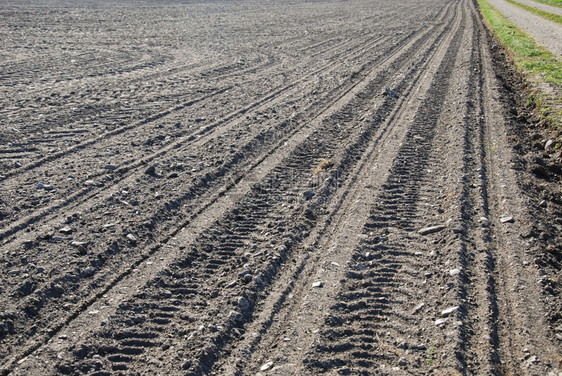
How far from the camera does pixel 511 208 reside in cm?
575

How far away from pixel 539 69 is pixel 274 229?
11.3 metres

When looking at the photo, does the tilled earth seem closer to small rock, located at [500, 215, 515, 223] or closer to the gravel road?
small rock, located at [500, 215, 515, 223]

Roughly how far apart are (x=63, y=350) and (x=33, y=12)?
30.8 m

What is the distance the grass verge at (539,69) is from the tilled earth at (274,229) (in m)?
0.60

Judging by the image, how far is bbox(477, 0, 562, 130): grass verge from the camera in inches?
382

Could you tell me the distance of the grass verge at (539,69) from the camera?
31.9 ft

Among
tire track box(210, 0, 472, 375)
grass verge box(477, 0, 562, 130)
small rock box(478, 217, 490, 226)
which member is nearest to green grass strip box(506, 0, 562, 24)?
grass verge box(477, 0, 562, 130)

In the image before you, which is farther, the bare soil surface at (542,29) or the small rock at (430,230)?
the bare soil surface at (542,29)

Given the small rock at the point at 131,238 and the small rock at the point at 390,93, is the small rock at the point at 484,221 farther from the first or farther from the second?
the small rock at the point at 390,93

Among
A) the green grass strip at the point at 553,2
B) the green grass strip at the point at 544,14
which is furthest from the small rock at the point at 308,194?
the green grass strip at the point at 553,2

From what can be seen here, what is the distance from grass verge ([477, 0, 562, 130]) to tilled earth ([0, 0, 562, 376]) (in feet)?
1.96

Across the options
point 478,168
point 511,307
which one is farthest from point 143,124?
point 511,307

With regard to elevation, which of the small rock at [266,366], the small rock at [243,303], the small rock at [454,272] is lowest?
the small rock at [266,366]

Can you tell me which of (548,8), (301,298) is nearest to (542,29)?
(548,8)
